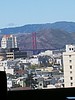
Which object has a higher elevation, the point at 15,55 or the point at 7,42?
the point at 7,42

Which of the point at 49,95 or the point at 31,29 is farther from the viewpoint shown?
the point at 31,29

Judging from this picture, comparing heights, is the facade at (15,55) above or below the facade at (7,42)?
below

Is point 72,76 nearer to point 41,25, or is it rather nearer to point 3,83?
point 3,83

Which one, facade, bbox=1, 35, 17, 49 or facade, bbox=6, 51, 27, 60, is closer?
facade, bbox=6, 51, 27, 60

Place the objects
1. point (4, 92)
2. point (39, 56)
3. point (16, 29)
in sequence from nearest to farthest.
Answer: point (4, 92) < point (16, 29) < point (39, 56)

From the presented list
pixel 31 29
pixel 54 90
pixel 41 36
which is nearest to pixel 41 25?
pixel 31 29

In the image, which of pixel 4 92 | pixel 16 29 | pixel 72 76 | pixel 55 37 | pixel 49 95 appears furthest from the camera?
pixel 55 37

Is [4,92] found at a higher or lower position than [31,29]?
lower

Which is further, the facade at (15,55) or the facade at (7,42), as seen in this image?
the facade at (7,42)

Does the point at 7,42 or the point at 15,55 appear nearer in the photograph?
the point at 15,55

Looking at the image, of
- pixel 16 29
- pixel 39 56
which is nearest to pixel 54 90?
pixel 16 29

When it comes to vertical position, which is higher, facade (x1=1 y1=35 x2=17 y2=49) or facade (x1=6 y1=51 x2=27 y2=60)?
facade (x1=1 y1=35 x2=17 y2=49)
